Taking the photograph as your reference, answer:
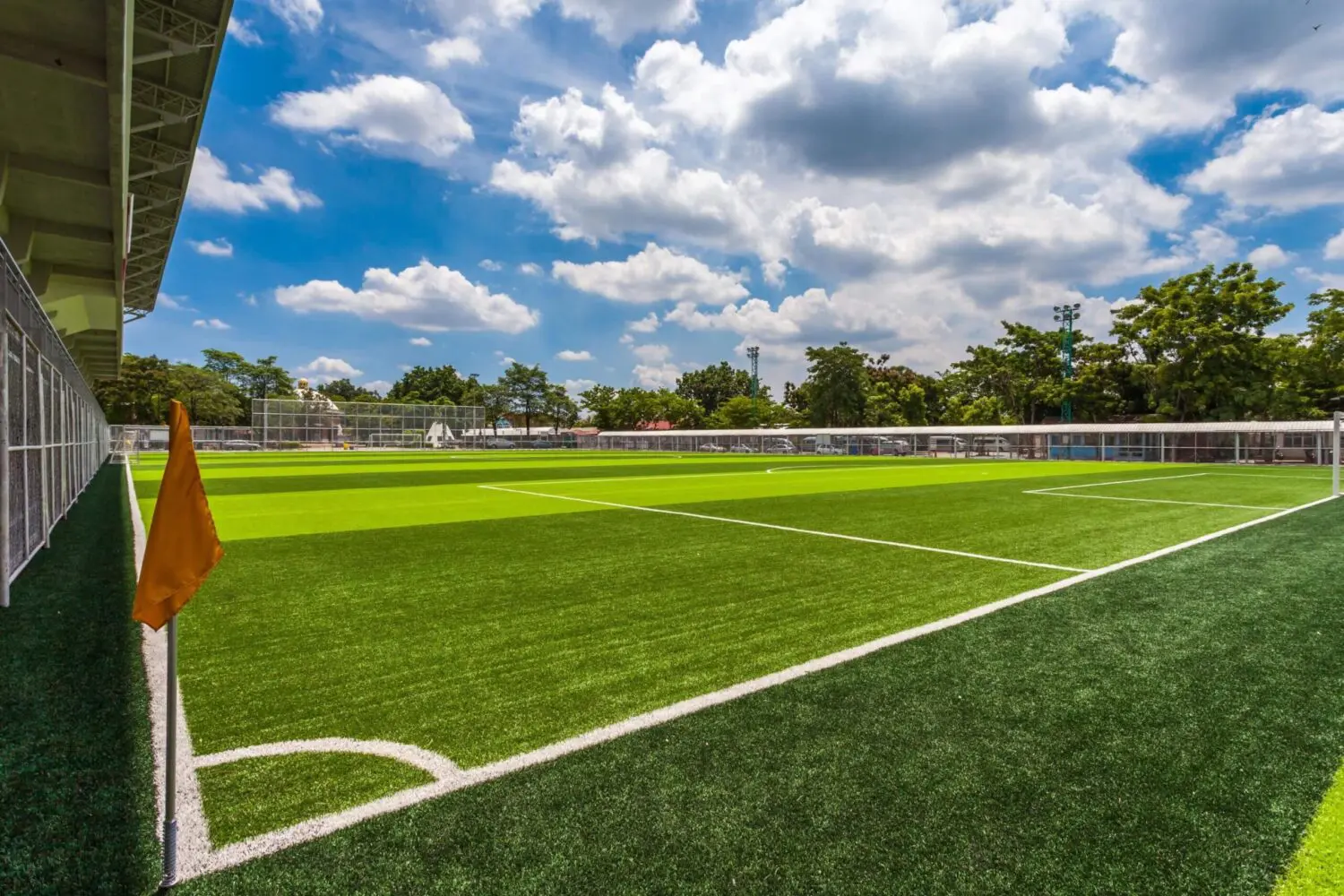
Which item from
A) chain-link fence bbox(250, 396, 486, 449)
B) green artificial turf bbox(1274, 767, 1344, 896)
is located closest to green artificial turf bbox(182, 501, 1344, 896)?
green artificial turf bbox(1274, 767, 1344, 896)

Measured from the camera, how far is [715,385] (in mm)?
115188

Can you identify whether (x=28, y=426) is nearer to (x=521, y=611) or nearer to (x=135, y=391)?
(x=521, y=611)

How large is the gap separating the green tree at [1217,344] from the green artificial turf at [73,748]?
58.3 meters

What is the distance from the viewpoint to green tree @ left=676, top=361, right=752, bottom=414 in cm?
11519

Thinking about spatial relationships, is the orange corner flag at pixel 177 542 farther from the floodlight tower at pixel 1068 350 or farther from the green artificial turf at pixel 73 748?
the floodlight tower at pixel 1068 350

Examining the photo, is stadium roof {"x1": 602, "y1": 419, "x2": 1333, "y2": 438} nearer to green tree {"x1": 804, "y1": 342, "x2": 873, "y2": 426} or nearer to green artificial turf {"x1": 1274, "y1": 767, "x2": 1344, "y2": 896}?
green tree {"x1": 804, "y1": 342, "x2": 873, "y2": 426}

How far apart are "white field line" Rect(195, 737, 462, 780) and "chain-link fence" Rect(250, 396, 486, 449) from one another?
68538 millimetres

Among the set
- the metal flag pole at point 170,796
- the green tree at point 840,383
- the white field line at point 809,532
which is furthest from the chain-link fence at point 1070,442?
the metal flag pole at point 170,796

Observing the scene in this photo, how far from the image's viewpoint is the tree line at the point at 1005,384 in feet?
152

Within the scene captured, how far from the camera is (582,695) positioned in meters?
3.81

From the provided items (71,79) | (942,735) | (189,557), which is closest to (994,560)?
(942,735)

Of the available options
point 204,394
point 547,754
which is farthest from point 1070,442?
point 204,394

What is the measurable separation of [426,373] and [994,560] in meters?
118

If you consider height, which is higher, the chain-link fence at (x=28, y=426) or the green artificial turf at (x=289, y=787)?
the chain-link fence at (x=28, y=426)
